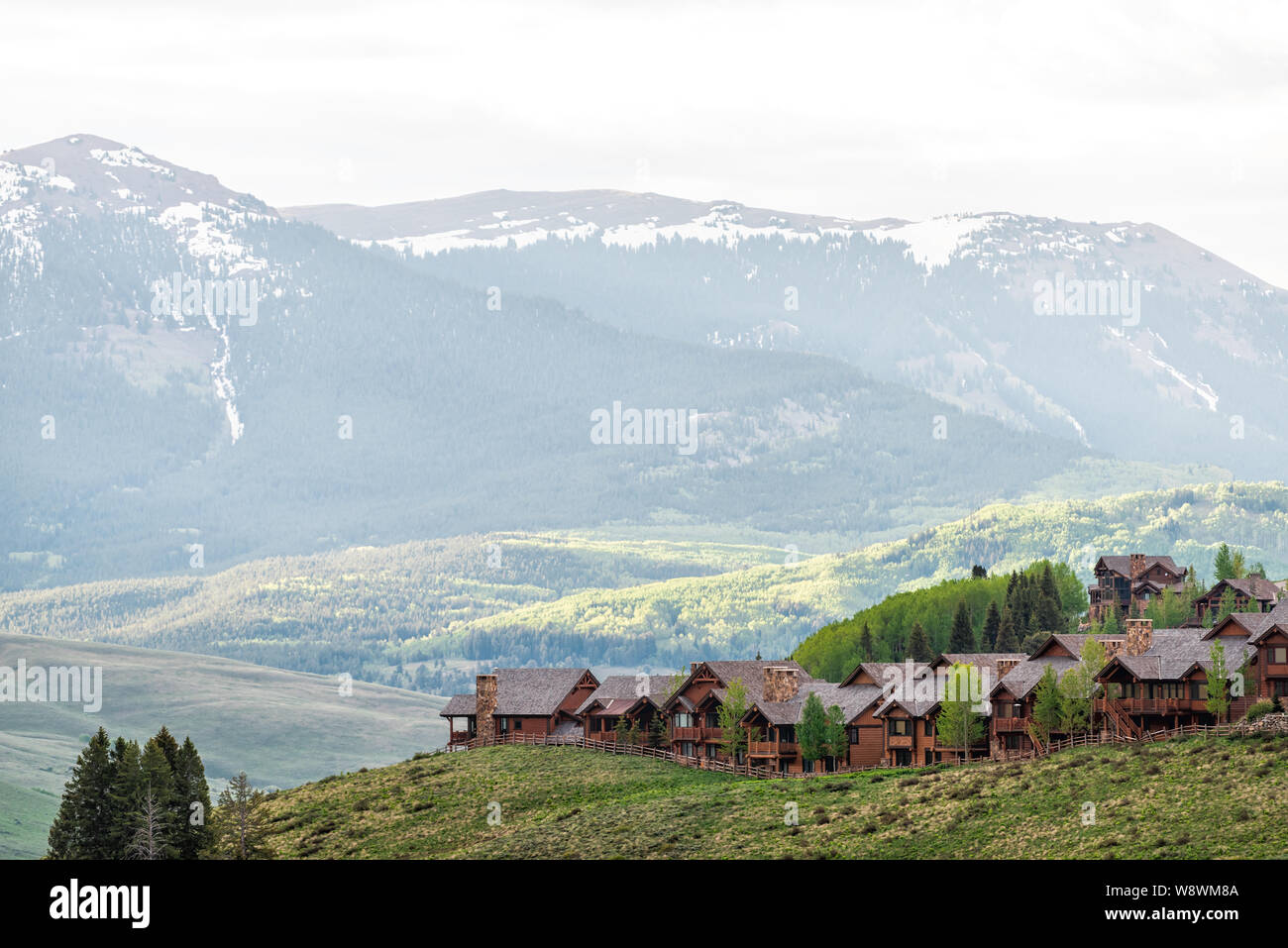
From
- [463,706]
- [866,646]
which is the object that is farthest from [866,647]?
[463,706]

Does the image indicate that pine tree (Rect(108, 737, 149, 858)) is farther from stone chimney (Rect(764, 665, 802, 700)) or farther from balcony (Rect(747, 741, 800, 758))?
stone chimney (Rect(764, 665, 802, 700))

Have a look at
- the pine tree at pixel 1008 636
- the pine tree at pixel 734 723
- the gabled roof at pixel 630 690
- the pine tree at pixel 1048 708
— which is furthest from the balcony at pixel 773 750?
the pine tree at pixel 1008 636

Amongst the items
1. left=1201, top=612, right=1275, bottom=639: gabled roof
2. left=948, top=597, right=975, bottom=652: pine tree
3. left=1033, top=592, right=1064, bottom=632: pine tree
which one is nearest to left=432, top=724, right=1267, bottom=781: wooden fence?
left=1201, top=612, right=1275, bottom=639: gabled roof

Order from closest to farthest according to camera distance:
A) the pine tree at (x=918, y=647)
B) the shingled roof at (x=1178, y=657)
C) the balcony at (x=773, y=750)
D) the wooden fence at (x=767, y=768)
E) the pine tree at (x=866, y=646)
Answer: the wooden fence at (x=767, y=768), the shingled roof at (x=1178, y=657), the balcony at (x=773, y=750), the pine tree at (x=918, y=647), the pine tree at (x=866, y=646)

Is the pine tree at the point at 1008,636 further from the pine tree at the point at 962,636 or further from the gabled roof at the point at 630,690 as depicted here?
the gabled roof at the point at 630,690

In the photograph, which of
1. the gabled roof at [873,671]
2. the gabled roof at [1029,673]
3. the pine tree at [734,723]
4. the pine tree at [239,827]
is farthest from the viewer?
the gabled roof at [873,671]

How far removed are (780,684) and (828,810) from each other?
28.6m

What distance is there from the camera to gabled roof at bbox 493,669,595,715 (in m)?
154

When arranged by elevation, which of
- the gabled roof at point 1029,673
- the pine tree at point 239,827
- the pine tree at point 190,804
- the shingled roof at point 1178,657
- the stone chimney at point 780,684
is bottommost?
the pine tree at point 239,827

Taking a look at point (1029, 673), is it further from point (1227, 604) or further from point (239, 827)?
point (1227, 604)

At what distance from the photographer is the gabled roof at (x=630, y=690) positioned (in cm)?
15012

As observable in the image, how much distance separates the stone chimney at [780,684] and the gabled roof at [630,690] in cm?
1024
